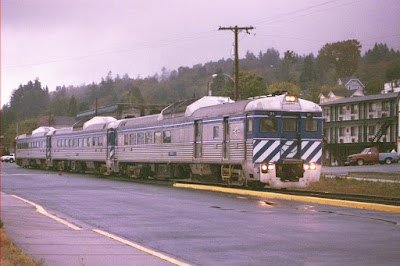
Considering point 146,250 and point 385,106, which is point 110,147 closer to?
point 146,250

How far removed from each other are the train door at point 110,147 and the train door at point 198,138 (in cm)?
1261

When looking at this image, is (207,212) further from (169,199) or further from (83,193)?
(83,193)

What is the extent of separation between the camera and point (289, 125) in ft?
83.8

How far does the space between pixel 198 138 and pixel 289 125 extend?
5.06m

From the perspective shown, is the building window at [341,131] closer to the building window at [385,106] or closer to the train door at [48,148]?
the building window at [385,106]

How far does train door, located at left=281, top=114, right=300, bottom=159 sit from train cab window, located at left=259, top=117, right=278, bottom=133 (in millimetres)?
435

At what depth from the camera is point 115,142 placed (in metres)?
40.2

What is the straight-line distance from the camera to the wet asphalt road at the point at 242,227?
1000cm

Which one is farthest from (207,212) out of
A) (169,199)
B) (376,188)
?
(376,188)

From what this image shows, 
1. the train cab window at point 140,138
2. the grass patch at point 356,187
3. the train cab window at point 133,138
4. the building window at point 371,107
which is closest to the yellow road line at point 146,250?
the grass patch at point 356,187

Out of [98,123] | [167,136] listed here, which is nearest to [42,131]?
[98,123]

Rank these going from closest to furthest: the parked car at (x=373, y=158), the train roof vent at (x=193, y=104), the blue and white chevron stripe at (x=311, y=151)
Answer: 1. the blue and white chevron stripe at (x=311, y=151)
2. the train roof vent at (x=193, y=104)
3. the parked car at (x=373, y=158)

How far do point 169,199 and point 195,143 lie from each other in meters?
7.96

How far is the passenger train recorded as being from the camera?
969 inches
